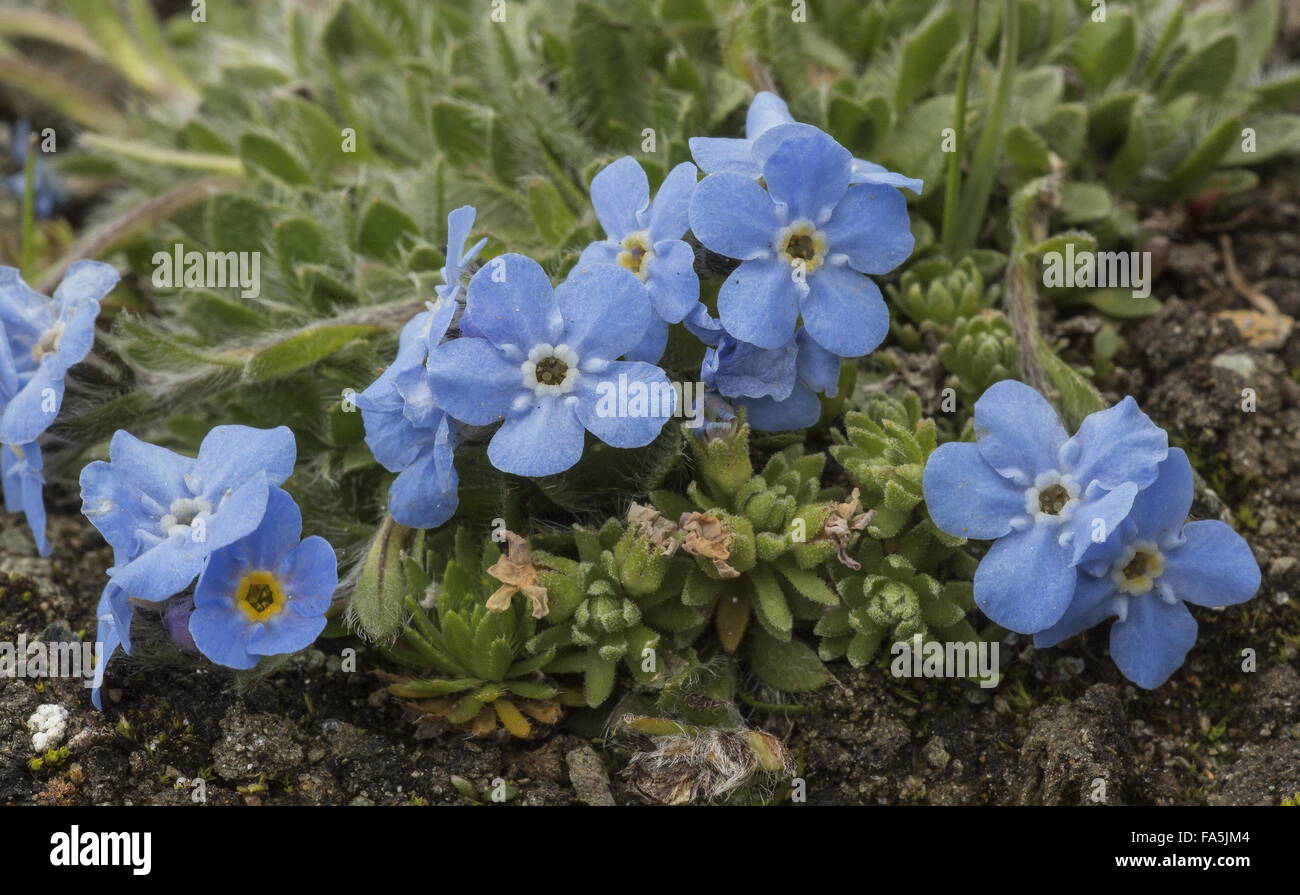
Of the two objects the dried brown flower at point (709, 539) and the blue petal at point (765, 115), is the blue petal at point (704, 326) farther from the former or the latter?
the blue petal at point (765, 115)

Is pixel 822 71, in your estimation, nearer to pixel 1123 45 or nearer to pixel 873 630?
pixel 1123 45

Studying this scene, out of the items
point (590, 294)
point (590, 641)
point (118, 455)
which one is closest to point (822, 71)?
point (590, 294)

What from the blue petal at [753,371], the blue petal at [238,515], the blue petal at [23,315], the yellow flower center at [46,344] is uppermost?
the blue petal at [23,315]

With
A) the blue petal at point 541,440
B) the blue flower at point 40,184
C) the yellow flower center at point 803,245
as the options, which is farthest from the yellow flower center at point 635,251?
the blue flower at point 40,184

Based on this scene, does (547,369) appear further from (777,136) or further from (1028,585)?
(1028,585)

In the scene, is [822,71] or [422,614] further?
[822,71]

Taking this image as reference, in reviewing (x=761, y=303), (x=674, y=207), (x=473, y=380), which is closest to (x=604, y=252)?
(x=674, y=207)

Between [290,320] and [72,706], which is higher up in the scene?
[290,320]
